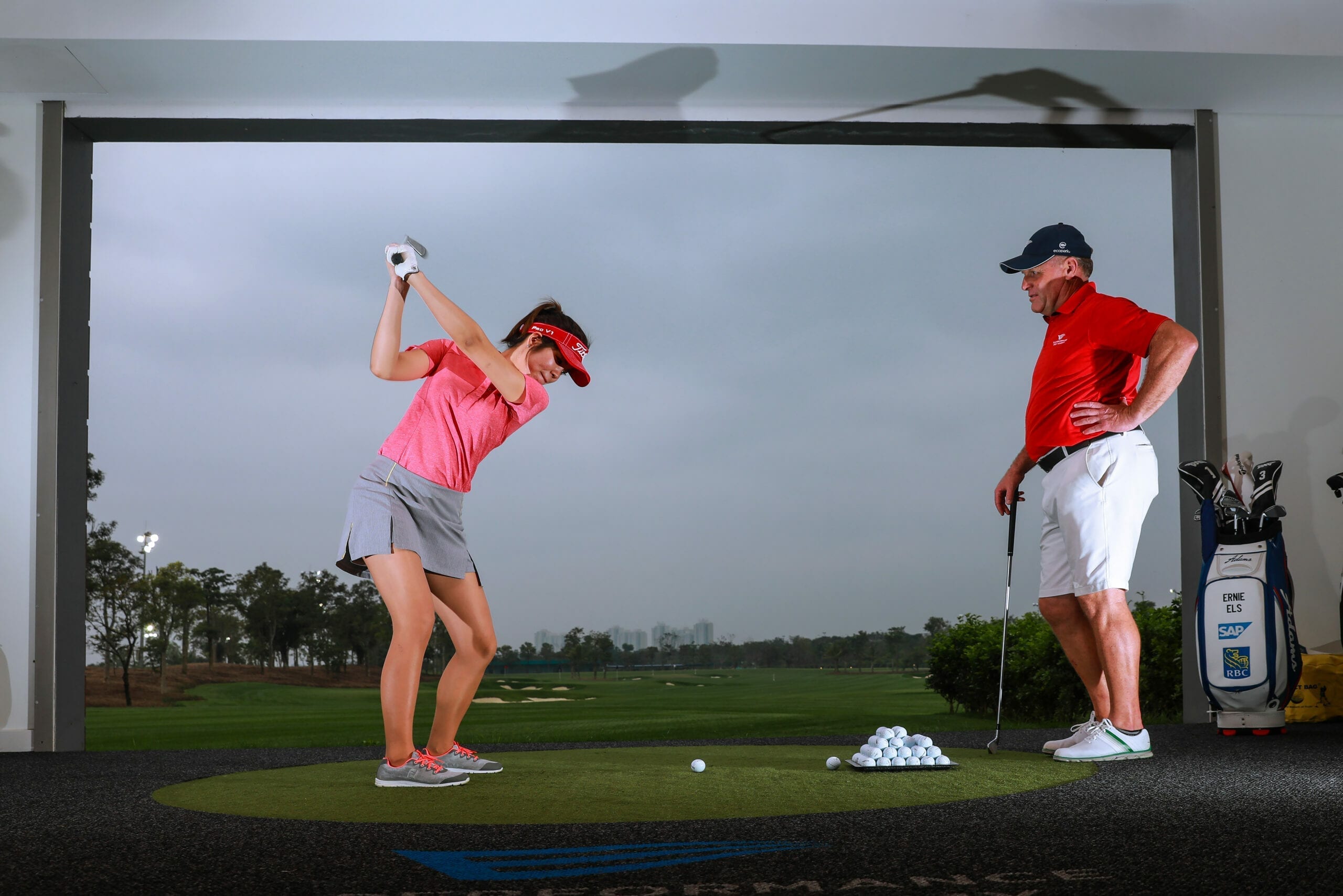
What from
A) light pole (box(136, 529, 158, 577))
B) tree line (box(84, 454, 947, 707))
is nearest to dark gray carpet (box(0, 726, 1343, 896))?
tree line (box(84, 454, 947, 707))

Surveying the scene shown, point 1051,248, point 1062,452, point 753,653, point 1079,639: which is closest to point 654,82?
point 1051,248

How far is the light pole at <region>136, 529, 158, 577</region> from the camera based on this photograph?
5.17 metres

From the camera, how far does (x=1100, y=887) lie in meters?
1.56

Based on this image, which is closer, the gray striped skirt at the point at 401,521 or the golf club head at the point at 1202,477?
the gray striped skirt at the point at 401,521

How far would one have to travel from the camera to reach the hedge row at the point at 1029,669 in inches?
210

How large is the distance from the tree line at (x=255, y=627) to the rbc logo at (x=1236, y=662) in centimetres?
225

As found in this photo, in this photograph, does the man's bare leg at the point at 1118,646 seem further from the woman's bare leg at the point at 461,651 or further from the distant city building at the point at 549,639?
the distant city building at the point at 549,639

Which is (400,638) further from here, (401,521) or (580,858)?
(580,858)

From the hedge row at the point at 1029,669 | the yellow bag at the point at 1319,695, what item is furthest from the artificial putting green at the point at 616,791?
the hedge row at the point at 1029,669

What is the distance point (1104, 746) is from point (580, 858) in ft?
6.68

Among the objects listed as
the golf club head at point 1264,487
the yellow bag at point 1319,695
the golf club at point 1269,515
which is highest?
the golf club head at point 1264,487

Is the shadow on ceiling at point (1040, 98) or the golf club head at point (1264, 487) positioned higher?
the shadow on ceiling at point (1040, 98)

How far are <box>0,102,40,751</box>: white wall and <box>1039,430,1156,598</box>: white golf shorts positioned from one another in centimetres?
430

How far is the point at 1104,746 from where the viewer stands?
10.6ft
